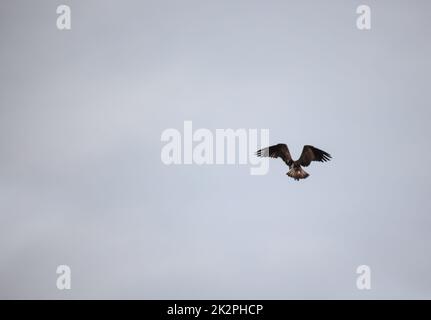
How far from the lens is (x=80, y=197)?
53688 millimetres

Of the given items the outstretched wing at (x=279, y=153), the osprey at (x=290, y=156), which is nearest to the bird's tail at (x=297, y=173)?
the osprey at (x=290, y=156)

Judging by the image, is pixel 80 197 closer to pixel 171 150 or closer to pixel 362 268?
pixel 171 150

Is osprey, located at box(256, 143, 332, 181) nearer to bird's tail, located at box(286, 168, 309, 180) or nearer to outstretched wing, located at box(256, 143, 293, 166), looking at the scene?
outstretched wing, located at box(256, 143, 293, 166)

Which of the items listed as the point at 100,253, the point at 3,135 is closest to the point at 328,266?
the point at 100,253

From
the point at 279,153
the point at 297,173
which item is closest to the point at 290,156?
the point at 279,153

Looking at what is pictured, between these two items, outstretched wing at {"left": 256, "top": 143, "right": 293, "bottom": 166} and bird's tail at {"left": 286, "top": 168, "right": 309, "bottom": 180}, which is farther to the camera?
outstretched wing at {"left": 256, "top": 143, "right": 293, "bottom": 166}

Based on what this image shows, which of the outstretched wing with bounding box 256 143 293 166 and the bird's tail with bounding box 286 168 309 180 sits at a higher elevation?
the outstretched wing with bounding box 256 143 293 166

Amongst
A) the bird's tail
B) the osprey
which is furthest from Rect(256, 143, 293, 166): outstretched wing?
the bird's tail

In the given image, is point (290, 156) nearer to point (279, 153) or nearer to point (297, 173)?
point (279, 153)

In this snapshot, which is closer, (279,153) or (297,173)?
(297,173)

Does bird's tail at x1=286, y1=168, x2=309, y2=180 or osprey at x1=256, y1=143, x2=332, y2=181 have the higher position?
osprey at x1=256, y1=143, x2=332, y2=181

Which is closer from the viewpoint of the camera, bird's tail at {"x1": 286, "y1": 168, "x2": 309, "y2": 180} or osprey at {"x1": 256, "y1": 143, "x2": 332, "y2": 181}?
bird's tail at {"x1": 286, "y1": 168, "x2": 309, "y2": 180}
